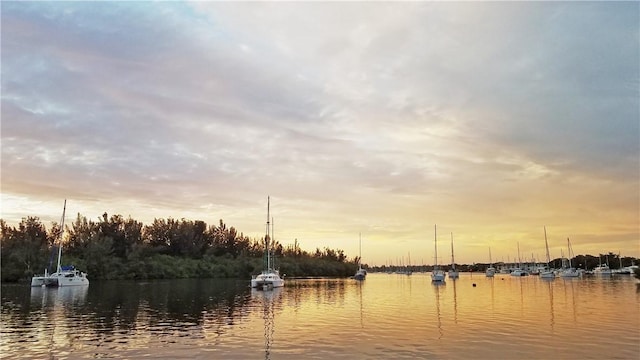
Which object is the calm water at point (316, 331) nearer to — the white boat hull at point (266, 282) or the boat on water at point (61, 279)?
the white boat hull at point (266, 282)

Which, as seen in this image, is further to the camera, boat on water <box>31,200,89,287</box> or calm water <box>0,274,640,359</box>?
boat on water <box>31,200,89,287</box>

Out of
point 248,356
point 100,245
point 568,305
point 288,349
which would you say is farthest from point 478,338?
point 100,245

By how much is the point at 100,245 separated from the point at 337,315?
113633 mm

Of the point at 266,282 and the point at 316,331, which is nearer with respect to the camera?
the point at 316,331

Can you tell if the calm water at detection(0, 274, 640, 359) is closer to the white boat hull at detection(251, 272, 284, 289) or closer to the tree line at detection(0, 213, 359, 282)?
the white boat hull at detection(251, 272, 284, 289)

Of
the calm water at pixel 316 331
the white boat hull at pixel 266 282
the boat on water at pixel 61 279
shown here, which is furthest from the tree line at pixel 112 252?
the calm water at pixel 316 331

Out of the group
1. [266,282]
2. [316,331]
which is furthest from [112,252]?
[316,331]

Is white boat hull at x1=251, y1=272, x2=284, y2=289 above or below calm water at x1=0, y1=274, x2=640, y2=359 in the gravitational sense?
above

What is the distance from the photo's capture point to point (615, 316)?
5166 centimetres

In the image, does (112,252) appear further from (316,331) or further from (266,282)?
(316,331)

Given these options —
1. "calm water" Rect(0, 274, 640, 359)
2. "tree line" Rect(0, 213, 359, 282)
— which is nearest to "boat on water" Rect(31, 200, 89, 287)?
"tree line" Rect(0, 213, 359, 282)

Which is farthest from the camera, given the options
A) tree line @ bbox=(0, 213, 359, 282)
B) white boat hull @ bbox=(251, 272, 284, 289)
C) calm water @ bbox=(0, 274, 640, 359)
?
tree line @ bbox=(0, 213, 359, 282)

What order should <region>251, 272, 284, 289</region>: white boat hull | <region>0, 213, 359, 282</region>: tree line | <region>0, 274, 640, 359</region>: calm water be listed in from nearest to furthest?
<region>0, 274, 640, 359</region>: calm water → <region>251, 272, 284, 289</region>: white boat hull → <region>0, 213, 359, 282</region>: tree line

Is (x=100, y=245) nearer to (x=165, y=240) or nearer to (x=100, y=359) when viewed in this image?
(x=165, y=240)
